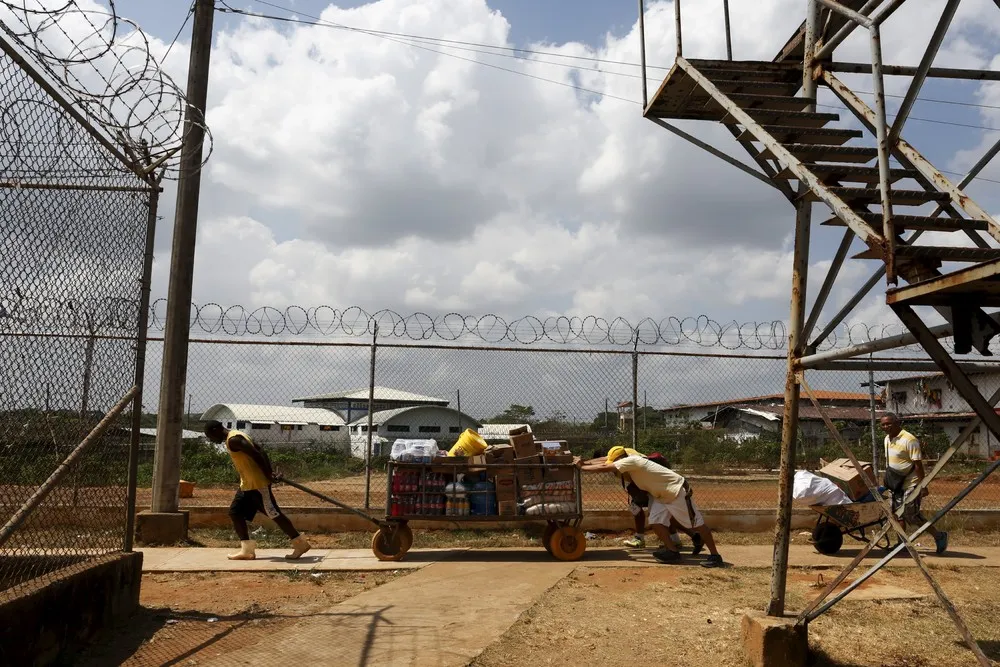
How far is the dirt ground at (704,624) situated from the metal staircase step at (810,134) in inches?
134

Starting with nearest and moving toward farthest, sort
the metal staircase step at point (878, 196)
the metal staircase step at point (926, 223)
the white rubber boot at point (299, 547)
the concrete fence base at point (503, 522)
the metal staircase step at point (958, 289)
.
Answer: the metal staircase step at point (958, 289)
the metal staircase step at point (926, 223)
the metal staircase step at point (878, 196)
the white rubber boot at point (299, 547)
the concrete fence base at point (503, 522)

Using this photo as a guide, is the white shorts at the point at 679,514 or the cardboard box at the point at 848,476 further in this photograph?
the cardboard box at the point at 848,476

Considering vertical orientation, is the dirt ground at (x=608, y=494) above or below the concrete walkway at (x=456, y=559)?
above

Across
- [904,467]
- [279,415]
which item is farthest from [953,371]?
[279,415]

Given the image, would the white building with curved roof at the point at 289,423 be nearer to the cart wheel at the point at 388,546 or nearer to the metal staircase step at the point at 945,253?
the cart wheel at the point at 388,546

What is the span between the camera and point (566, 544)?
29.2 ft

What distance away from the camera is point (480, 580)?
7.68m

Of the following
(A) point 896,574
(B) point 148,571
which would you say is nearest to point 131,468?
(B) point 148,571

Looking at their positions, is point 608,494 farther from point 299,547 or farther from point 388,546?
point 299,547

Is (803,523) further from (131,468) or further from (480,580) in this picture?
(131,468)

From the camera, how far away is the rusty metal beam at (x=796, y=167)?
4.57 meters

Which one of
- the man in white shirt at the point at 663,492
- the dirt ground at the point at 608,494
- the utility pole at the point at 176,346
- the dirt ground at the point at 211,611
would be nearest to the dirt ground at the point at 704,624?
the man in white shirt at the point at 663,492

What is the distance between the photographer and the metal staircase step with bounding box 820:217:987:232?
15.3 feet

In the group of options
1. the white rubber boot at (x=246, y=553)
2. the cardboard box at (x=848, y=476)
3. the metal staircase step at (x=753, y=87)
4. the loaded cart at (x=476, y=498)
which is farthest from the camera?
the cardboard box at (x=848, y=476)
